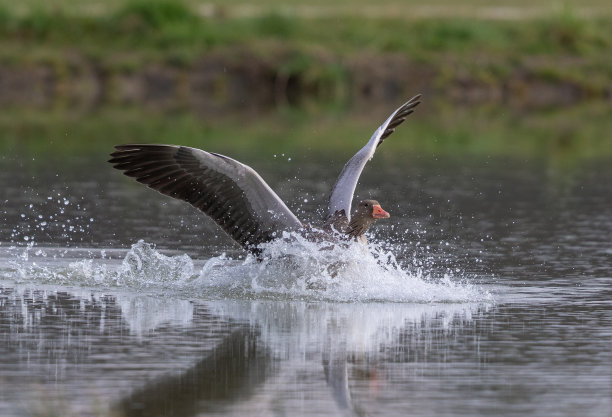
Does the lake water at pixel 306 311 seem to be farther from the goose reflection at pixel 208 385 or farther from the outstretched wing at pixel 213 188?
the outstretched wing at pixel 213 188

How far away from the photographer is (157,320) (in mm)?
10961

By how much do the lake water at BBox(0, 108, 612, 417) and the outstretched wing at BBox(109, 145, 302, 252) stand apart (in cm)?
31

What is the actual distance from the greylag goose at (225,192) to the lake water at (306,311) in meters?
0.27

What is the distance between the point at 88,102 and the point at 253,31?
1008cm

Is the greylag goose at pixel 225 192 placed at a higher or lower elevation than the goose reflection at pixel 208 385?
higher

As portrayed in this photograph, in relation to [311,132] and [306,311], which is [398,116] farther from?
[311,132]

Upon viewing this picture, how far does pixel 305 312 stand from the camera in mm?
11516

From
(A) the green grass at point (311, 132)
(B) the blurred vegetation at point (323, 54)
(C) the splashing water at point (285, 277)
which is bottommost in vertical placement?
(C) the splashing water at point (285, 277)

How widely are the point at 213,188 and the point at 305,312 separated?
1.91 m

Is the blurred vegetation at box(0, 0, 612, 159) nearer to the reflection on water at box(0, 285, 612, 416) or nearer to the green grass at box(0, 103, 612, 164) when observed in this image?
the green grass at box(0, 103, 612, 164)

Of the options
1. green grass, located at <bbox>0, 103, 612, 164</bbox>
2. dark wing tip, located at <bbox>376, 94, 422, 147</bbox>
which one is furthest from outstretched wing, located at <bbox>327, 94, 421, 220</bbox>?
green grass, located at <bbox>0, 103, 612, 164</bbox>

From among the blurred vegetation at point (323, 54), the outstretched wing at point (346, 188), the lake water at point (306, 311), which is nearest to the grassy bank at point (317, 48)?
the blurred vegetation at point (323, 54)

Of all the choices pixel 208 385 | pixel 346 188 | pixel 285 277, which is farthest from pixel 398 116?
pixel 208 385

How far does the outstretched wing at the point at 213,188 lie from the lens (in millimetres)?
12648
